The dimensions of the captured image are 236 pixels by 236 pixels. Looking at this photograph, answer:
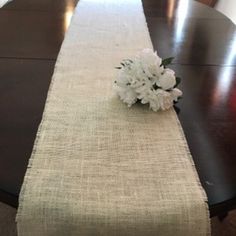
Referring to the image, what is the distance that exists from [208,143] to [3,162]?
47 cm

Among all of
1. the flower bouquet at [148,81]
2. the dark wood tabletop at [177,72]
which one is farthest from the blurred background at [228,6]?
the flower bouquet at [148,81]

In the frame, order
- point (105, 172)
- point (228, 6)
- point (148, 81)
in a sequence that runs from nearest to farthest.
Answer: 1. point (105, 172)
2. point (148, 81)
3. point (228, 6)

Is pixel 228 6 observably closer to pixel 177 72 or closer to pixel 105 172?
pixel 177 72

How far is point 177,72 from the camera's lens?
A: 1108 mm

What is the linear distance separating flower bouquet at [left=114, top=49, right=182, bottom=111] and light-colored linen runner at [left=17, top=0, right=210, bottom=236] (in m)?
0.04

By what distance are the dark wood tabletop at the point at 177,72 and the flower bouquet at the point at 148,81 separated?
0.28 ft

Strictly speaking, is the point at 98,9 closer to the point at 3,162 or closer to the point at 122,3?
the point at 122,3

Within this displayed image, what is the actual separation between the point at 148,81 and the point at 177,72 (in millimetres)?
313

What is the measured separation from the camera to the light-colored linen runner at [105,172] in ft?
2.03

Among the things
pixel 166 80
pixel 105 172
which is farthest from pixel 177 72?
pixel 105 172

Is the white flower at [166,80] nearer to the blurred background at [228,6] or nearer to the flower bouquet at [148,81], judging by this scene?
the flower bouquet at [148,81]

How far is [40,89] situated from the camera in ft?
3.20

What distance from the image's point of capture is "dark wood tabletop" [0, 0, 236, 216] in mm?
719

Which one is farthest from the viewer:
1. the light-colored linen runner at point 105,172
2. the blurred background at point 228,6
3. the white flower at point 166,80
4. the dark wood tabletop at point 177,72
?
the blurred background at point 228,6
